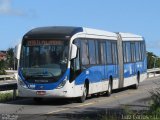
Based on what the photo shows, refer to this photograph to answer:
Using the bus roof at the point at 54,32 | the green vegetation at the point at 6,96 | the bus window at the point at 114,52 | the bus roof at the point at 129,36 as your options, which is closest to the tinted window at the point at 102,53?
the bus window at the point at 114,52

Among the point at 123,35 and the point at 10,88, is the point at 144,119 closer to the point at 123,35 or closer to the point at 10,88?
the point at 10,88

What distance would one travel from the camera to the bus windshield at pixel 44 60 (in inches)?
890

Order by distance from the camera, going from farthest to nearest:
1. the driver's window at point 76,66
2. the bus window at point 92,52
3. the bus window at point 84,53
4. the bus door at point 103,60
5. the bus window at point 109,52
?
the bus window at point 109,52
the bus door at point 103,60
the bus window at point 92,52
the bus window at point 84,53
the driver's window at point 76,66

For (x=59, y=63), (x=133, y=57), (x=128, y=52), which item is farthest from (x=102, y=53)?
(x=133, y=57)

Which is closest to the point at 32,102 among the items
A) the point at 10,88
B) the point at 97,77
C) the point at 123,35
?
the point at 10,88

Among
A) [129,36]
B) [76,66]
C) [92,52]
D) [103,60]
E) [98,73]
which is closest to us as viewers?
[76,66]

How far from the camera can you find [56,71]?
2261 centimetres

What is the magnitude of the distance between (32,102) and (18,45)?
8.73 feet

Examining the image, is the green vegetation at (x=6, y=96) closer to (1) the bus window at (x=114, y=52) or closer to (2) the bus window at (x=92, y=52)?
(2) the bus window at (x=92, y=52)

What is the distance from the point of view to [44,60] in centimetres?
2277

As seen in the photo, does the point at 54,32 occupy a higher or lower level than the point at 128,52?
higher

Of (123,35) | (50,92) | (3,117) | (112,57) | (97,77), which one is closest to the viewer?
(3,117)

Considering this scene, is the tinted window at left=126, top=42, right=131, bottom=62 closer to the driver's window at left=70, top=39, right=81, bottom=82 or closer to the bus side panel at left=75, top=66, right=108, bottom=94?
the bus side panel at left=75, top=66, right=108, bottom=94

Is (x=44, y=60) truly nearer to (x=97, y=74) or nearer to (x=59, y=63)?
(x=59, y=63)
